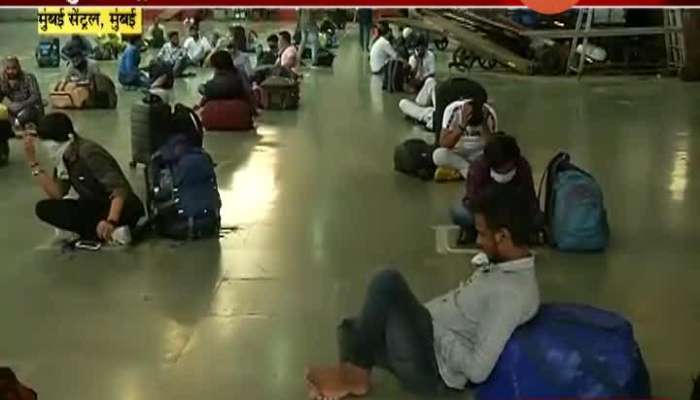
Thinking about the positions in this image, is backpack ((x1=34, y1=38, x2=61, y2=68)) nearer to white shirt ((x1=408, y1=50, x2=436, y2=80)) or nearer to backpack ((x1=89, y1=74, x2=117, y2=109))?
backpack ((x1=89, y1=74, x2=117, y2=109))

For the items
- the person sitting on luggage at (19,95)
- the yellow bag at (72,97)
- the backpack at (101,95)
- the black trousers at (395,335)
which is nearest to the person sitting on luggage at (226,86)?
the person sitting on luggage at (19,95)

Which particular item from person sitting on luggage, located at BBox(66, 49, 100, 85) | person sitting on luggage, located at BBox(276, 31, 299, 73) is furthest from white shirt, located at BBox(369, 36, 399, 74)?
person sitting on luggage, located at BBox(66, 49, 100, 85)

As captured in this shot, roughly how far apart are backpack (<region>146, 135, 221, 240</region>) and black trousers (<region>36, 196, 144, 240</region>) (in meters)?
0.36

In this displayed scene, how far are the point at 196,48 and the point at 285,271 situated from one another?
51.6 ft

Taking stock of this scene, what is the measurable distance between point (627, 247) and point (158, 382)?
4.12 m

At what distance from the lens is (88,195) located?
817 centimetres

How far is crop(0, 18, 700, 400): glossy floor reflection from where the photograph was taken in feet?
19.4

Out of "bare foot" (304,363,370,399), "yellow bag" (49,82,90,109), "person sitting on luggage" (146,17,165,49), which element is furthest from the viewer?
"person sitting on luggage" (146,17,165,49)

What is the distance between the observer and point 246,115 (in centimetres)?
1416

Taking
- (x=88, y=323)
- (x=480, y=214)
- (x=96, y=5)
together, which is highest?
(x=96, y=5)

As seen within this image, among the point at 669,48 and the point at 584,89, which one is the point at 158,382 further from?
the point at 669,48

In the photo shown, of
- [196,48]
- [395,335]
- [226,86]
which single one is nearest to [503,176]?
[395,335]

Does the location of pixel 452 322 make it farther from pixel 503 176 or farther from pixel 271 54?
pixel 271 54

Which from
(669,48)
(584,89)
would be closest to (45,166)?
(584,89)
